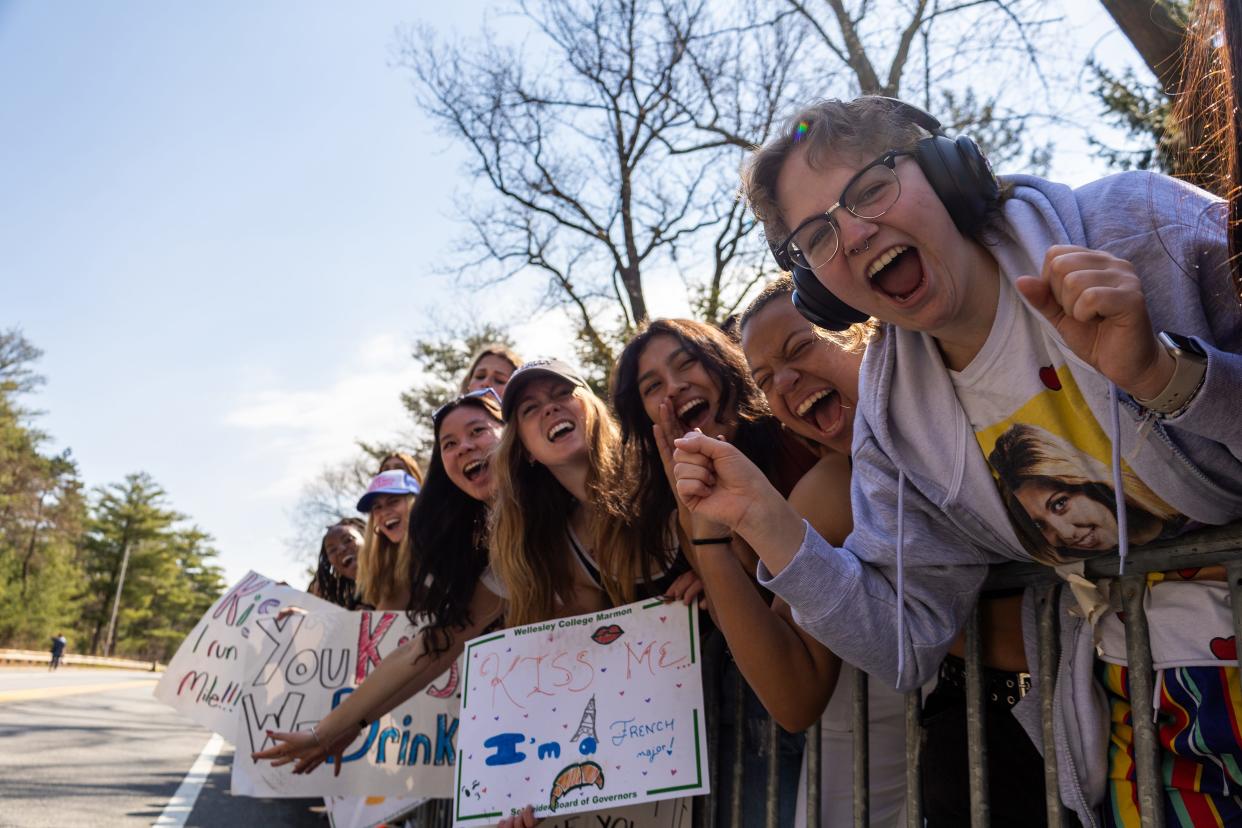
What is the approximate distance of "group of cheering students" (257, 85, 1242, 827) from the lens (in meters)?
1.38

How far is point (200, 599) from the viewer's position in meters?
95.8

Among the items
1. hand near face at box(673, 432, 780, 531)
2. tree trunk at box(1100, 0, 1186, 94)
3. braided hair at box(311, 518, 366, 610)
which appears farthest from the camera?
braided hair at box(311, 518, 366, 610)

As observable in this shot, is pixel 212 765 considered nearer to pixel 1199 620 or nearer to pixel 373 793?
pixel 373 793

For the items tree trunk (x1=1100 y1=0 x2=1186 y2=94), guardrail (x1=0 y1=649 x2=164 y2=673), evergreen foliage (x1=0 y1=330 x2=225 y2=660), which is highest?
evergreen foliage (x1=0 y1=330 x2=225 y2=660)

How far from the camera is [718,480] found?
2010 mm

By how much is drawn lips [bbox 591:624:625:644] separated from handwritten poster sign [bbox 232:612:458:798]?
156 centimetres

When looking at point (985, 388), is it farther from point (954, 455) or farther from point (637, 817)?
point (637, 817)

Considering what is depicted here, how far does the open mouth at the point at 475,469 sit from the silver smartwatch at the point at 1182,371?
9.72ft

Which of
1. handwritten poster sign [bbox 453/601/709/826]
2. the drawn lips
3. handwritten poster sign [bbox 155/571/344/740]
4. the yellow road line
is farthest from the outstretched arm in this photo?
the yellow road line

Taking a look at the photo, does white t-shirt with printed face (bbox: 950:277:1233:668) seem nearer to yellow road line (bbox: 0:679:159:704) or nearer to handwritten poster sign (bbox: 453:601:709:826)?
handwritten poster sign (bbox: 453:601:709:826)

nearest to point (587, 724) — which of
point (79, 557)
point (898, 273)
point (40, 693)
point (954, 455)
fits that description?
point (954, 455)

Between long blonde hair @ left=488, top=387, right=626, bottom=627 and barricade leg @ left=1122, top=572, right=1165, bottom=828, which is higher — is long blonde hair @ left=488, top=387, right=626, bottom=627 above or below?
above

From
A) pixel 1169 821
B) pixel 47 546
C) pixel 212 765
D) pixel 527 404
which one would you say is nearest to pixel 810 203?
pixel 1169 821

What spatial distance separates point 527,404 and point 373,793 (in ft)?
6.80
